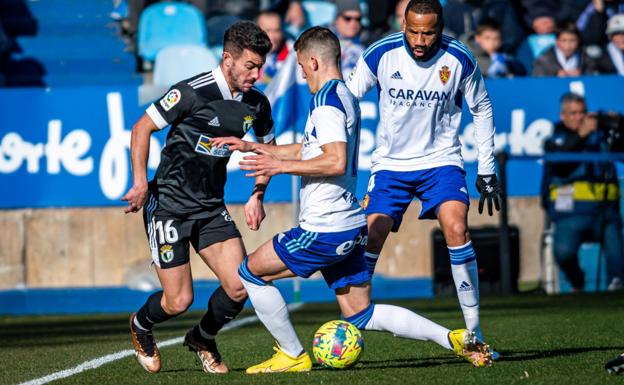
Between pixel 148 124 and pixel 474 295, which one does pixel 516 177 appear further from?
pixel 148 124

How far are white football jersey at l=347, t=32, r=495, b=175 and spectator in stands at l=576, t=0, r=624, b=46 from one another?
9932 mm

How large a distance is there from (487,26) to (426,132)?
8525 mm

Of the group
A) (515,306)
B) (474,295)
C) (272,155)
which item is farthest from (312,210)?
(515,306)

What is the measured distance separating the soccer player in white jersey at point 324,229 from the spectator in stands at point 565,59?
9.57 meters

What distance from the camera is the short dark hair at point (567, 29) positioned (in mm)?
16578

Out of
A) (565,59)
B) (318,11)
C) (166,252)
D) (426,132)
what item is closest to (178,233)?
(166,252)

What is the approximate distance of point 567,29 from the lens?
1658cm

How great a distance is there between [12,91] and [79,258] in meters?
2.19

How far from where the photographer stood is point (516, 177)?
15.1 metres

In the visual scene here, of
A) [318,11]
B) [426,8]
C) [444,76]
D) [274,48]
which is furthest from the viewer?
[318,11]

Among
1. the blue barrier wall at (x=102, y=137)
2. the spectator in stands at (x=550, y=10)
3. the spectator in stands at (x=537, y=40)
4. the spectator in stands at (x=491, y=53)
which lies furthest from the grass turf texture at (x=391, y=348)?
the spectator in stands at (x=550, y=10)

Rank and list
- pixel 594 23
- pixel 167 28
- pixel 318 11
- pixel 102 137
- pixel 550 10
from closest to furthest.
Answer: pixel 102 137, pixel 594 23, pixel 167 28, pixel 550 10, pixel 318 11

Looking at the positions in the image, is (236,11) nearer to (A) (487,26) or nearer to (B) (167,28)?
(B) (167,28)

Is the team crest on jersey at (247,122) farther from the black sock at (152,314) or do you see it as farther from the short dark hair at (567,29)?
the short dark hair at (567,29)
